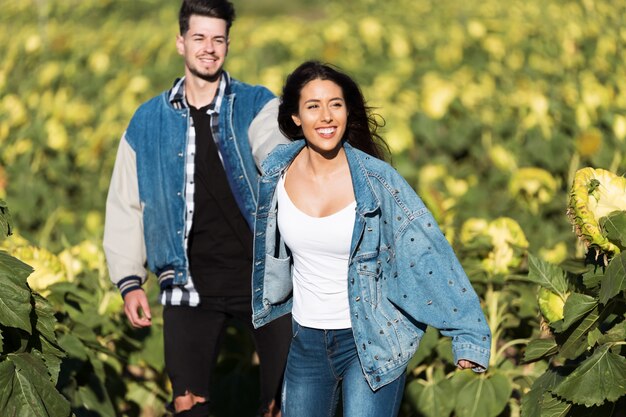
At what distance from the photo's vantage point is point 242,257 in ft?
12.1

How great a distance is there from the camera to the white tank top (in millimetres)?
2932

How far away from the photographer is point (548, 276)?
11.5ft

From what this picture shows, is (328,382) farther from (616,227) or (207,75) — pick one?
(207,75)

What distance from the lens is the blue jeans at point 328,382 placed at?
2.96 metres

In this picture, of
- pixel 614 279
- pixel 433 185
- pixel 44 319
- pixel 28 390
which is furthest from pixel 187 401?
pixel 433 185

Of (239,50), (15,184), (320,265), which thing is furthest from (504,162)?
(239,50)

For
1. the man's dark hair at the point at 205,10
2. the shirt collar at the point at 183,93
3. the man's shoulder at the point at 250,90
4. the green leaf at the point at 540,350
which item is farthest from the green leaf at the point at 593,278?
the man's dark hair at the point at 205,10

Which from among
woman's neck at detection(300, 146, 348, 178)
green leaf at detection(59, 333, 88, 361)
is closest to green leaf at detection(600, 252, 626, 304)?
woman's neck at detection(300, 146, 348, 178)

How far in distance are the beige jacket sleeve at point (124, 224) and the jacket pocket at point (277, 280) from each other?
65 cm

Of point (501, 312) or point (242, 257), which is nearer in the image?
point (242, 257)

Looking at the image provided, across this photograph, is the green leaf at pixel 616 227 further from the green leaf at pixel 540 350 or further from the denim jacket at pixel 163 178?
the denim jacket at pixel 163 178

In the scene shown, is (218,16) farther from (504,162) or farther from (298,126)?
(504,162)

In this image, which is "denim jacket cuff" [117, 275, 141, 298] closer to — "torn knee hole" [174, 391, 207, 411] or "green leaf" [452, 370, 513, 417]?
"torn knee hole" [174, 391, 207, 411]

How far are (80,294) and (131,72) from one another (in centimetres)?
660
